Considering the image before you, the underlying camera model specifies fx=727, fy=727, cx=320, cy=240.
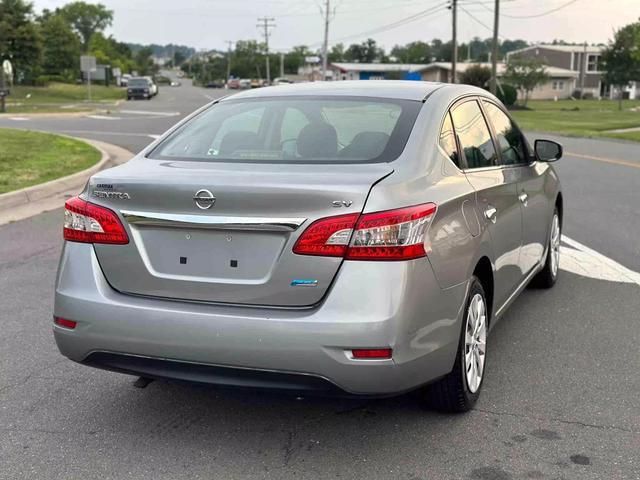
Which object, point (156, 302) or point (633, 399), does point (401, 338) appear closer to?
point (156, 302)

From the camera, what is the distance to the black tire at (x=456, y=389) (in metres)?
3.64

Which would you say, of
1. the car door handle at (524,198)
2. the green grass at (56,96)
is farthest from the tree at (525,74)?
the car door handle at (524,198)

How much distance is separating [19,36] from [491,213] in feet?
167

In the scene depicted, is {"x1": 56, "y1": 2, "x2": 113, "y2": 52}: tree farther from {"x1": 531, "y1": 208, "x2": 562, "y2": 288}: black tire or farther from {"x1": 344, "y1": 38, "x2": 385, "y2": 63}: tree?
{"x1": 531, "y1": 208, "x2": 562, "y2": 288}: black tire

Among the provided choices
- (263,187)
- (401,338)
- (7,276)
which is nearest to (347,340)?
(401,338)

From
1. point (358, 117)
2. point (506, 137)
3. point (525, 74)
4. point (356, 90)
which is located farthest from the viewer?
point (525, 74)

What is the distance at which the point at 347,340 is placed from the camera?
307cm

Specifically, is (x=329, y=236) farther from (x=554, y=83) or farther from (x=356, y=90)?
(x=554, y=83)

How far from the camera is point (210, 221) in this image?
3.24 m

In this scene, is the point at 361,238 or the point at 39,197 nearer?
the point at 361,238

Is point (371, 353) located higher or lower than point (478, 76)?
lower

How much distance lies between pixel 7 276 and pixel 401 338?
4.74 m

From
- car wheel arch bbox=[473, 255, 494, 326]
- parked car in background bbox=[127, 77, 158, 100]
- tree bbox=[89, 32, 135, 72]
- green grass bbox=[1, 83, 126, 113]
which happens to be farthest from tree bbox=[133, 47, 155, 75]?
car wheel arch bbox=[473, 255, 494, 326]

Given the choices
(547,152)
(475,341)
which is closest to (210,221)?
(475,341)
